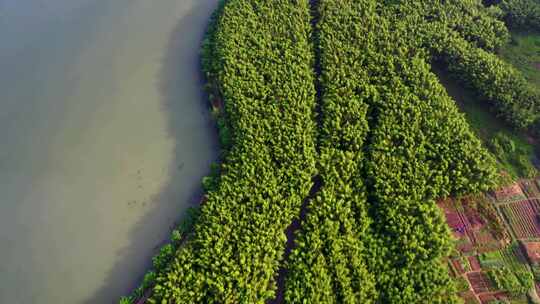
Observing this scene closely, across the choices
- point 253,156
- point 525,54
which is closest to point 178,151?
point 253,156

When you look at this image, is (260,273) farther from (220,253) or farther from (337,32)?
(337,32)

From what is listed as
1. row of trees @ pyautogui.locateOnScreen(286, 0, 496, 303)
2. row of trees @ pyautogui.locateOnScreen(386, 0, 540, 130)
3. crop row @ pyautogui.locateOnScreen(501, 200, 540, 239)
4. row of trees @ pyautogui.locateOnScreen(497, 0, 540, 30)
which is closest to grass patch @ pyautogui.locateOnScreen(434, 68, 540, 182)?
row of trees @ pyautogui.locateOnScreen(386, 0, 540, 130)

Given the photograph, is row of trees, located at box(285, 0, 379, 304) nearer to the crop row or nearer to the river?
the river

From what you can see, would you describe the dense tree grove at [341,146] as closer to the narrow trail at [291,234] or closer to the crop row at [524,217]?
the narrow trail at [291,234]

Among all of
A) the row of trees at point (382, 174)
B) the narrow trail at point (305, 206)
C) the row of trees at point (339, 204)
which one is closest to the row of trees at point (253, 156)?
the narrow trail at point (305, 206)

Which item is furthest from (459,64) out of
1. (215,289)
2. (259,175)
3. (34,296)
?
(34,296)
